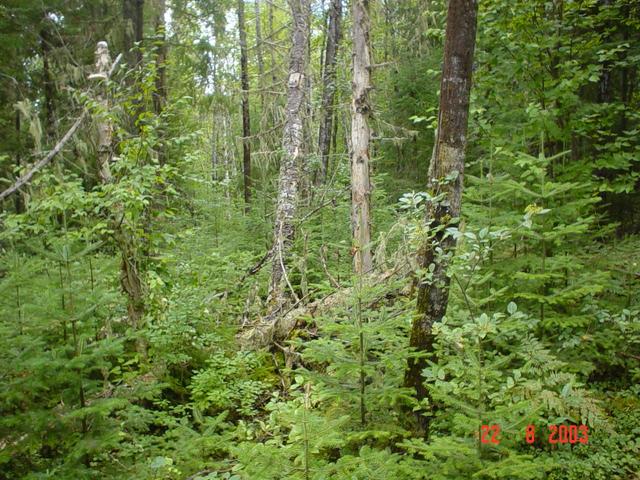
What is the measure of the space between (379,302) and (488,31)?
4114mm

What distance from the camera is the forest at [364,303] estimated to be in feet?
10.8

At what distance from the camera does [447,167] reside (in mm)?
4031

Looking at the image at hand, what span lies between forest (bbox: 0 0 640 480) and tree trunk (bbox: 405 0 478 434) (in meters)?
0.02

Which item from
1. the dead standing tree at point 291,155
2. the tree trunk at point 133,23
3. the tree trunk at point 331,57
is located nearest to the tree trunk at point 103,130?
the dead standing tree at point 291,155

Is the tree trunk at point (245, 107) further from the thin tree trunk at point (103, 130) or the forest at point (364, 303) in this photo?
the thin tree trunk at point (103, 130)

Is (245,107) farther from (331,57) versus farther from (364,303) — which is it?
(364,303)

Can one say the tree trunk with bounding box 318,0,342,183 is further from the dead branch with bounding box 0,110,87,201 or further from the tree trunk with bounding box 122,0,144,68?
the dead branch with bounding box 0,110,87,201

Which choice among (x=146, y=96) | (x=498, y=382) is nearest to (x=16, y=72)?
(x=146, y=96)

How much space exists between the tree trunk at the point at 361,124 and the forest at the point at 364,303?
0.03 m

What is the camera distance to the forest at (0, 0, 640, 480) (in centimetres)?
329

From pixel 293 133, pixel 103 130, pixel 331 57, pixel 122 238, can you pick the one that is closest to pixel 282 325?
pixel 122 238
